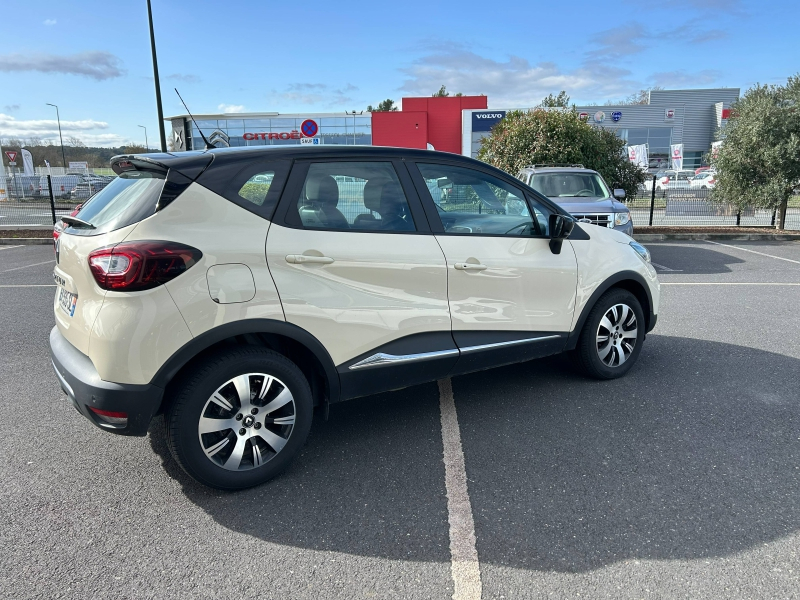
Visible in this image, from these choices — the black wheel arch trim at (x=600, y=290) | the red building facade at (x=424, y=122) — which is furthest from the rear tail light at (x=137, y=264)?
the red building facade at (x=424, y=122)

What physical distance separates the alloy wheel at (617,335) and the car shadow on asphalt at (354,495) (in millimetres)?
1523

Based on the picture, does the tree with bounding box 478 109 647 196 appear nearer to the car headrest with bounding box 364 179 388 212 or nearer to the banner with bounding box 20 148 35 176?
the car headrest with bounding box 364 179 388 212

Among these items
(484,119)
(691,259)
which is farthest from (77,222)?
(484,119)

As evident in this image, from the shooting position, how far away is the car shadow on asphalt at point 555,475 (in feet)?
8.70

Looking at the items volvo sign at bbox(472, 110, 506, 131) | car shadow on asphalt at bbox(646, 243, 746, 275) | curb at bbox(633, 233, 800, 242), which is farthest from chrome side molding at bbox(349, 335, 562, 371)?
volvo sign at bbox(472, 110, 506, 131)

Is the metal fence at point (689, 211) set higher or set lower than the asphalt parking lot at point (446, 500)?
higher

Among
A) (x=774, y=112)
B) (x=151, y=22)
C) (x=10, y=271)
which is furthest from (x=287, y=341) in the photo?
(x=151, y=22)

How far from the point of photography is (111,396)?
273cm

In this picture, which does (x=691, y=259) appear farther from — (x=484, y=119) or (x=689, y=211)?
(x=484, y=119)

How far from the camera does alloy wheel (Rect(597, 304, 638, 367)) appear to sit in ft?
14.7

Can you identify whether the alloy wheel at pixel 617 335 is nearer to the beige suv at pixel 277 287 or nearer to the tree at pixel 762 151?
the beige suv at pixel 277 287

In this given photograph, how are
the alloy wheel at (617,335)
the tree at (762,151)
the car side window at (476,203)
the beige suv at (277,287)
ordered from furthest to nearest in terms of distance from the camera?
the tree at (762,151), the alloy wheel at (617,335), the car side window at (476,203), the beige suv at (277,287)

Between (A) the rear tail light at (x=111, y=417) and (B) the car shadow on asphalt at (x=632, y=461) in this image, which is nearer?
(B) the car shadow on asphalt at (x=632, y=461)

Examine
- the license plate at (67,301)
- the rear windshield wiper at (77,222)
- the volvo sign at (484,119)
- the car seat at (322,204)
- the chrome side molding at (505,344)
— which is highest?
the volvo sign at (484,119)
